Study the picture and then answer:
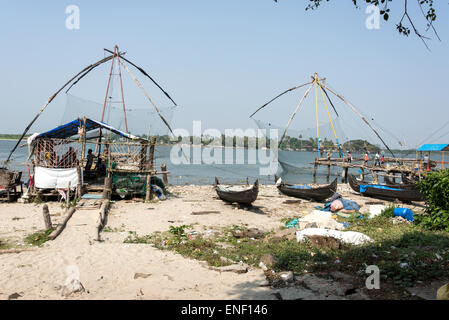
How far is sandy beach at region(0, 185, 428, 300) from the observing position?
4.45 meters

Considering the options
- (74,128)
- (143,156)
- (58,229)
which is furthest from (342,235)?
(74,128)

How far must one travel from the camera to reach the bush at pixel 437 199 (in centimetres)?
714

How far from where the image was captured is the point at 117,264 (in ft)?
18.9

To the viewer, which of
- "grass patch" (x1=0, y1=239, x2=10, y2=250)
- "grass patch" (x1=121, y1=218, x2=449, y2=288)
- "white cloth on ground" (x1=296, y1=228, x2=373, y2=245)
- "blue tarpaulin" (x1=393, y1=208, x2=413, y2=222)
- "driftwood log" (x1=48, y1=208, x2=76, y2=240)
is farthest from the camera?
"blue tarpaulin" (x1=393, y1=208, x2=413, y2=222)

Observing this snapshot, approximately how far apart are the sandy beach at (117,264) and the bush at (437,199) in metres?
3.80

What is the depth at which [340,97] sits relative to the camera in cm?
1861

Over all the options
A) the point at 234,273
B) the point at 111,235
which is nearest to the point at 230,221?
the point at 111,235

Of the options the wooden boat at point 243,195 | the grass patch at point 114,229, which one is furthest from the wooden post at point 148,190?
the grass patch at point 114,229

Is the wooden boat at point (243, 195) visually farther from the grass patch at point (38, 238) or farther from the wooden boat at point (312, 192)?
the grass patch at point (38, 238)

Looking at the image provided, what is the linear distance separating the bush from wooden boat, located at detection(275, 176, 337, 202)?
6.02m

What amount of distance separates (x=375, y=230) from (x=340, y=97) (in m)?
12.6

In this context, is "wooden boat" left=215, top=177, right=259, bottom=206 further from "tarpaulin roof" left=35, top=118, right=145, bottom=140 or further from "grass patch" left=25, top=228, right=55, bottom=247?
"grass patch" left=25, top=228, right=55, bottom=247

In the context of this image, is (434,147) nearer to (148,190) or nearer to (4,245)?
(148,190)

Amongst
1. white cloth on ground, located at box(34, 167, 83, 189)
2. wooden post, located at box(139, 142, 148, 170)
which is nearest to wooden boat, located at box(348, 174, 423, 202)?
wooden post, located at box(139, 142, 148, 170)
